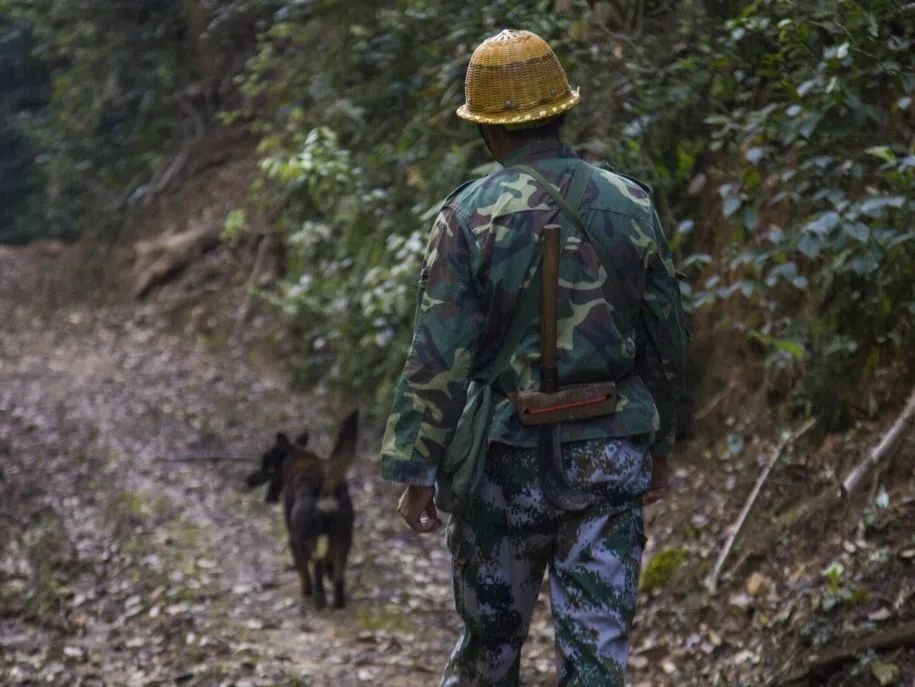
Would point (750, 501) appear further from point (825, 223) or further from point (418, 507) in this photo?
point (418, 507)

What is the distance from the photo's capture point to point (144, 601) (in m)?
6.34

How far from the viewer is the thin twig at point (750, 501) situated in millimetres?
5227

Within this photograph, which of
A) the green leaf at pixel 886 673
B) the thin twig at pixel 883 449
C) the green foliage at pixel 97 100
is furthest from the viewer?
the green foliage at pixel 97 100

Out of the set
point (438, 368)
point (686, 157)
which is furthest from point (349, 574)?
point (438, 368)

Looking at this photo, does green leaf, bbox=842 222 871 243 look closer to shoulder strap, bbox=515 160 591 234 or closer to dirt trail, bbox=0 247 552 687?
shoulder strap, bbox=515 160 591 234

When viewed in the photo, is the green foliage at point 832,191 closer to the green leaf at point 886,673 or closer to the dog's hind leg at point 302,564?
the green leaf at point 886,673

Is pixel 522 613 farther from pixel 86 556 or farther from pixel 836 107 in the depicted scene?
pixel 86 556

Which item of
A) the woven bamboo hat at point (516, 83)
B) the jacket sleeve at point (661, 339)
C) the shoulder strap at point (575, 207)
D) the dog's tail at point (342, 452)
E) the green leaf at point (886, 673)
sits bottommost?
the dog's tail at point (342, 452)

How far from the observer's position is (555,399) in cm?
311

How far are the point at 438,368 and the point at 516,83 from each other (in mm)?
846

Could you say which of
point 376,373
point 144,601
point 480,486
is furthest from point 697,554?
point 376,373

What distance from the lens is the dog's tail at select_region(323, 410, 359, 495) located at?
585 cm

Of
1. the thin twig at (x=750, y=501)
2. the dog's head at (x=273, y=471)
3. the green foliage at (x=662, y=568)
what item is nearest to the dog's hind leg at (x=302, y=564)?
the dog's head at (x=273, y=471)

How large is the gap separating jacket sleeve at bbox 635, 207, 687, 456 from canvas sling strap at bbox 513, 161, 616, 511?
9.7 inches
